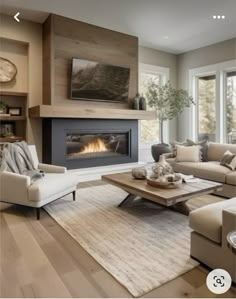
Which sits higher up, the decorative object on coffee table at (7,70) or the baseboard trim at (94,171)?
the decorative object on coffee table at (7,70)

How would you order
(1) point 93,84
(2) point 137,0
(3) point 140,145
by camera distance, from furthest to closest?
(3) point 140,145, (1) point 93,84, (2) point 137,0

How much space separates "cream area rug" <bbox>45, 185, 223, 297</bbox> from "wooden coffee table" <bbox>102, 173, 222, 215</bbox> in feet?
0.88

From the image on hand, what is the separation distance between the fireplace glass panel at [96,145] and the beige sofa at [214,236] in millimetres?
3500

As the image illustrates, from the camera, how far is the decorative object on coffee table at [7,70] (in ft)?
15.8

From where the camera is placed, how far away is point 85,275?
6.26 ft

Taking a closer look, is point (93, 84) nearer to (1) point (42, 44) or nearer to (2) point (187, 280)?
(1) point (42, 44)

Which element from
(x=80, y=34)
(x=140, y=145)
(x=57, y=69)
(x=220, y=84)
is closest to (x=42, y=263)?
(x=57, y=69)

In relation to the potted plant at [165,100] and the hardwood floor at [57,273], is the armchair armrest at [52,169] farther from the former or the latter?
the potted plant at [165,100]

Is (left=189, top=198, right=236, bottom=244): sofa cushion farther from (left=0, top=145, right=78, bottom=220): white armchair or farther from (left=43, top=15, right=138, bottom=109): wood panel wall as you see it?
(left=43, top=15, right=138, bottom=109): wood panel wall

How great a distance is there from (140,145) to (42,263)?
4.88 meters

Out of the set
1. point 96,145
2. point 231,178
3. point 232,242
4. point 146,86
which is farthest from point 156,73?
point 232,242

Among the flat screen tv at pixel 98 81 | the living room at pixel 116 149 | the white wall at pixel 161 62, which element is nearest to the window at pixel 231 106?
the living room at pixel 116 149

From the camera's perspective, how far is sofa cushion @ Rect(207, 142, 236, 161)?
181 inches

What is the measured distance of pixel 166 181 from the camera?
2.94 m
